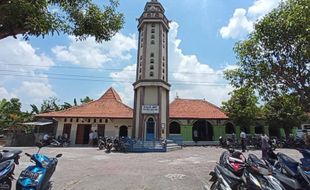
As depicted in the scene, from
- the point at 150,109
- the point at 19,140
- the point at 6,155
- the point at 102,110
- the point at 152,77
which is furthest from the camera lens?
the point at 102,110

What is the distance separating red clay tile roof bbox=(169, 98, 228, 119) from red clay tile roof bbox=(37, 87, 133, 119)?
5068 millimetres

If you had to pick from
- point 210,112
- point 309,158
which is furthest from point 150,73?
point 309,158

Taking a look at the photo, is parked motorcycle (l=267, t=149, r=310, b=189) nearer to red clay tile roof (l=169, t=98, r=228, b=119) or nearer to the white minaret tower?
the white minaret tower

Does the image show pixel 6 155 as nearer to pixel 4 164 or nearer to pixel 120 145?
pixel 4 164

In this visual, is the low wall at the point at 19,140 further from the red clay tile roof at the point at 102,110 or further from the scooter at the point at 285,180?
the scooter at the point at 285,180

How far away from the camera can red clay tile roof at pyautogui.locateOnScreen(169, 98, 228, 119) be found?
82.2ft

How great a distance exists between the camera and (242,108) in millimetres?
22812

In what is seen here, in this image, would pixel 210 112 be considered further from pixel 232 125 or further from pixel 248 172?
pixel 248 172

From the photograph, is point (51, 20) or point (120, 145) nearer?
point (51, 20)

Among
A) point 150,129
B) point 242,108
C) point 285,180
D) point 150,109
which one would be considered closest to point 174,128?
point 150,129

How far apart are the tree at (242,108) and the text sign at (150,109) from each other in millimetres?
7764

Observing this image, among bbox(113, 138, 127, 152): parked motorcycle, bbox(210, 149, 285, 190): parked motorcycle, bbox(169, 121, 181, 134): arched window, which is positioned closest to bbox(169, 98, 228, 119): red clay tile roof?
bbox(169, 121, 181, 134): arched window

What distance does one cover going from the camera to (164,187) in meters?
6.29

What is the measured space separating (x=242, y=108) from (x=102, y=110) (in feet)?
45.8
